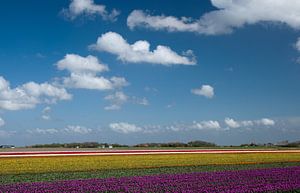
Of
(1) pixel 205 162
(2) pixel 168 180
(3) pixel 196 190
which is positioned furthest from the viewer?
(1) pixel 205 162

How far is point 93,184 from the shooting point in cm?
2545

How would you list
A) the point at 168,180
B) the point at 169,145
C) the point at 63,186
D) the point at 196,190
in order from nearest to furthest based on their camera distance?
the point at 196,190
the point at 63,186
the point at 168,180
the point at 169,145

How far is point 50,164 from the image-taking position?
4075 cm

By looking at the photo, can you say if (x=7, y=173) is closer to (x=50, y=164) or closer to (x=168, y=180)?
(x=50, y=164)

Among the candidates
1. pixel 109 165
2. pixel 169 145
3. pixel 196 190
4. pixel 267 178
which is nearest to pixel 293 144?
pixel 169 145

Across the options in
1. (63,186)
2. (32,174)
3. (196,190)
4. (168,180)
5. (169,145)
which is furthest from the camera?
(169,145)

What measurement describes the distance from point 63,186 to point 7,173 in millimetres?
11715

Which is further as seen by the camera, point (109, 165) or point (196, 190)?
point (109, 165)

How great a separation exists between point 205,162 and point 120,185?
22465 mm

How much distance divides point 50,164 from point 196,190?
2106 cm

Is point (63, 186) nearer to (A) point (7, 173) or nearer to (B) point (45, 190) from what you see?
(B) point (45, 190)

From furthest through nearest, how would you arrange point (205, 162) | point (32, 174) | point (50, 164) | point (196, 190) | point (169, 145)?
point (169, 145) < point (205, 162) < point (50, 164) < point (32, 174) < point (196, 190)

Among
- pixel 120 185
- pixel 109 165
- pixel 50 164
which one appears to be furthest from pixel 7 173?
pixel 120 185

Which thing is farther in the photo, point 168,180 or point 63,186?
point 168,180
